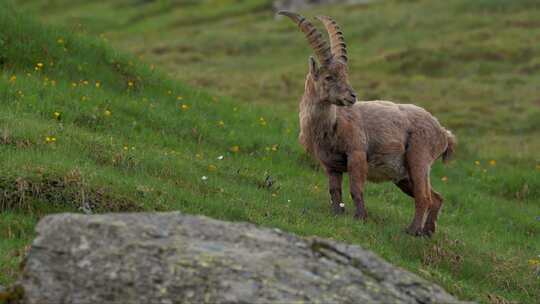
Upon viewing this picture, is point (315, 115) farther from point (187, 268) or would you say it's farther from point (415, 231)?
point (187, 268)

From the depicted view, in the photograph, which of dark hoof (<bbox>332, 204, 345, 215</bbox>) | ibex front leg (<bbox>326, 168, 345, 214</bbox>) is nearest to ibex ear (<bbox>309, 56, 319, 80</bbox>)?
ibex front leg (<bbox>326, 168, 345, 214</bbox>)

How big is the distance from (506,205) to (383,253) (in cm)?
664

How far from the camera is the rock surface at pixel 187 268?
686 cm

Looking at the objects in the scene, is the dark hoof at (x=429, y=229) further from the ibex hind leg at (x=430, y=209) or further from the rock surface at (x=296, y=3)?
the rock surface at (x=296, y=3)

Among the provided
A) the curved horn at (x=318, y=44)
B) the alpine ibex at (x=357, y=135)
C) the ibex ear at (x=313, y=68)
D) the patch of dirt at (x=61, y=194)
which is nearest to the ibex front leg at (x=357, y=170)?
the alpine ibex at (x=357, y=135)

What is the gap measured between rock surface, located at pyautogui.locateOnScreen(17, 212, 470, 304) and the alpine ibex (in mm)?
5787

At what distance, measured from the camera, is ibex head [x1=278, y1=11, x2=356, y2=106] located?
42.9ft

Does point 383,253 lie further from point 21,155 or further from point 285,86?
point 285,86

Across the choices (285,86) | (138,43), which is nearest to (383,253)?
(285,86)

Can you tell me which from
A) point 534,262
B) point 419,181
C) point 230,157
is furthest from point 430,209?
point 230,157

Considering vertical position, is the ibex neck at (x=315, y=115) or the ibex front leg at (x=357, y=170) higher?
the ibex neck at (x=315, y=115)

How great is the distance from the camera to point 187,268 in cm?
694

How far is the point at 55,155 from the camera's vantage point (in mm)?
12391

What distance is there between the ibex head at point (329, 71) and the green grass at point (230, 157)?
172 cm
